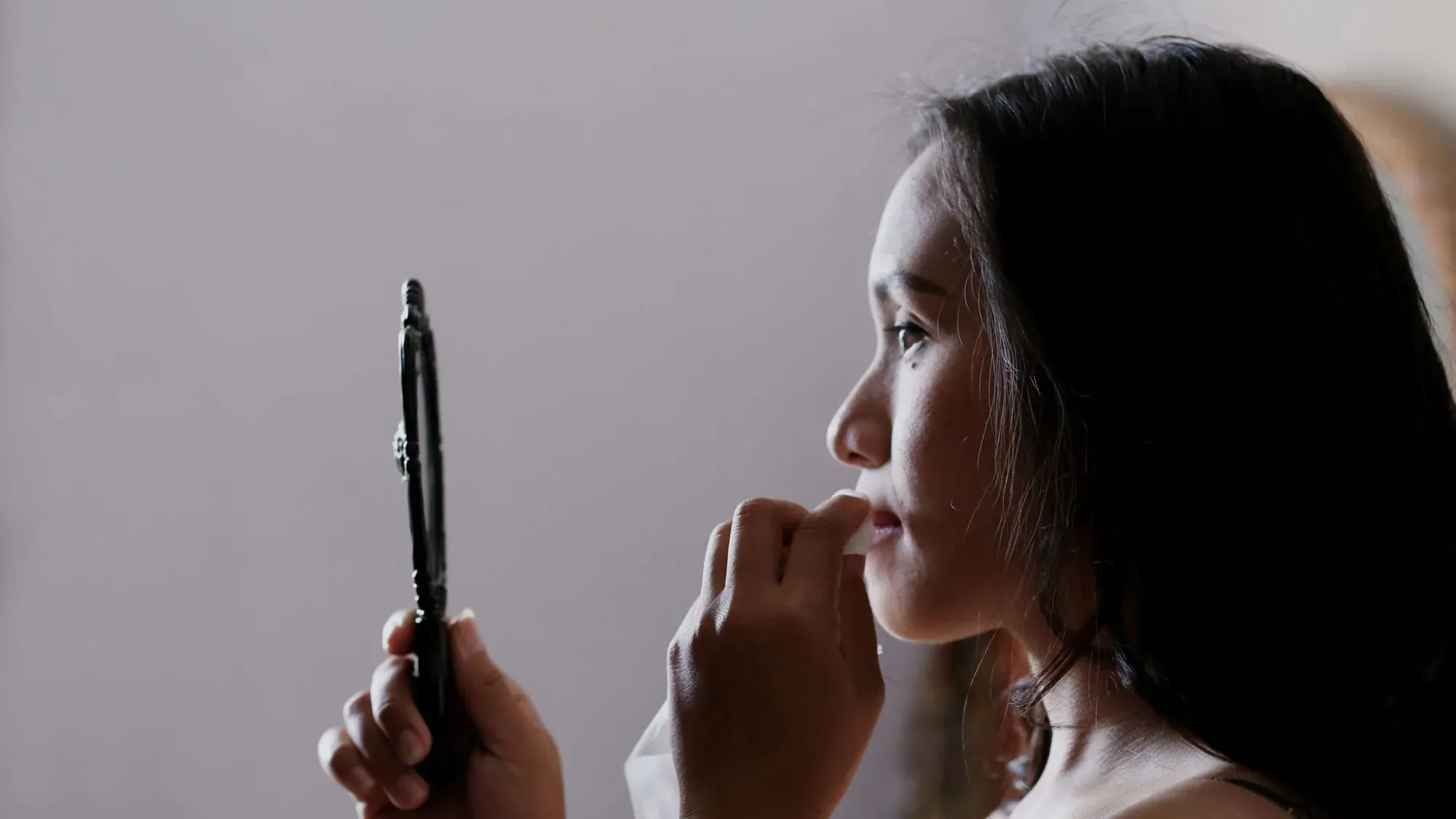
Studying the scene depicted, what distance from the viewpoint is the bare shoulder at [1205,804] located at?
60 cm

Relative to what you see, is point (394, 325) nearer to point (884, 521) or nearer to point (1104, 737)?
point (884, 521)

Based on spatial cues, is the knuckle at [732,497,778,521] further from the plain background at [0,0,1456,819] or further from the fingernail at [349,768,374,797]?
the plain background at [0,0,1456,819]

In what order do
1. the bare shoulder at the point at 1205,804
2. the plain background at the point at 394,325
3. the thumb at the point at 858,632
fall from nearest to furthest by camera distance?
the bare shoulder at the point at 1205,804
the thumb at the point at 858,632
the plain background at the point at 394,325

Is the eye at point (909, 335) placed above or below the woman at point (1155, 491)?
above

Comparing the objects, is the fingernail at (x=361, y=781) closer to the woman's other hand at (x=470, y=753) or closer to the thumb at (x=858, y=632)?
the woman's other hand at (x=470, y=753)

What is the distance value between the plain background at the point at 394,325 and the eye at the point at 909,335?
1.90ft

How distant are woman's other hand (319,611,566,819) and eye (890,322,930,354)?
332 millimetres

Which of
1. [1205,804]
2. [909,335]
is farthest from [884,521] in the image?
[1205,804]

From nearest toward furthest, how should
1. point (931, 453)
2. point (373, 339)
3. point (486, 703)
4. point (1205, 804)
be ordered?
point (1205, 804) → point (931, 453) → point (486, 703) → point (373, 339)

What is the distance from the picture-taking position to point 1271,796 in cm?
63

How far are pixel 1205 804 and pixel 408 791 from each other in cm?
44

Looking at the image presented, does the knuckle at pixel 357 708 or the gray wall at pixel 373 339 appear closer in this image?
the knuckle at pixel 357 708

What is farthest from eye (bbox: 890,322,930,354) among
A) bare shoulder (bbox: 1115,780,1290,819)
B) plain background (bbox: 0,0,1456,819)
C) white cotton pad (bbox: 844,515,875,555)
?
plain background (bbox: 0,0,1456,819)

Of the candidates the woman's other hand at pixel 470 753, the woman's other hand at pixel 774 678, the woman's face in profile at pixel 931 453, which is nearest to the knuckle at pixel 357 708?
the woman's other hand at pixel 470 753
